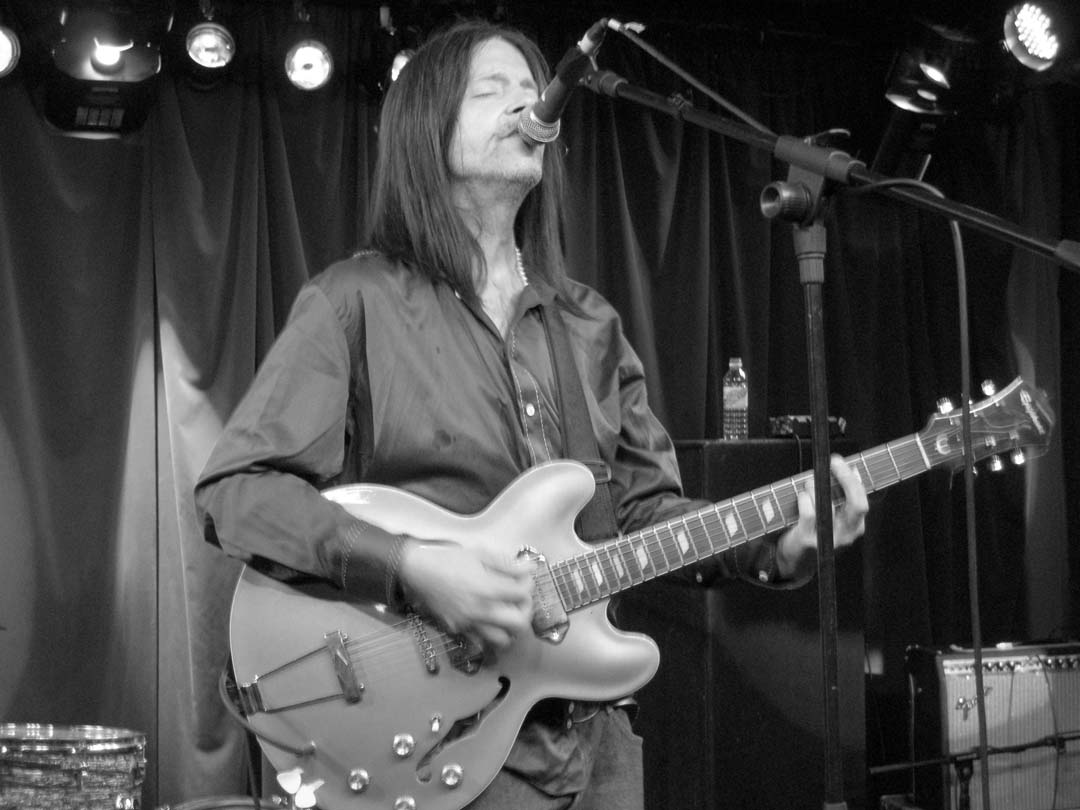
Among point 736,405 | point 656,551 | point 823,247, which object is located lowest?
point 656,551

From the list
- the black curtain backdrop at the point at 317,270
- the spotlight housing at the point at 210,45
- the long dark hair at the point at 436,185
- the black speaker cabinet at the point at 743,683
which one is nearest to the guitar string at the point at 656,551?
the long dark hair at the point at 436,185

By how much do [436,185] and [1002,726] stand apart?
2767mm

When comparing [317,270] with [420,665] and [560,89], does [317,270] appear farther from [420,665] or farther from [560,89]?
[560,89]

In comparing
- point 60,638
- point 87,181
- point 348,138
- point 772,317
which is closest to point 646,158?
point 772,317

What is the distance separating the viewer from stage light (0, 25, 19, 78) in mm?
3727

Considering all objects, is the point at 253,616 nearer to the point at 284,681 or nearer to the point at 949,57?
the point at 284,681

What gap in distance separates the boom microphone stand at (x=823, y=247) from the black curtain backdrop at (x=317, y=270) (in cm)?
182

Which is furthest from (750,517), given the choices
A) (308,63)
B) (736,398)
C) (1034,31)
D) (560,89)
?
(1034,31)

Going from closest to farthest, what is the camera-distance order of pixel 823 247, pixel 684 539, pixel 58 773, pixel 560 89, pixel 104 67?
1. pixel 823 247
2. pixel 560 89
3. pixel 684 539
4. pixel 58 773
5. pixel 104 67

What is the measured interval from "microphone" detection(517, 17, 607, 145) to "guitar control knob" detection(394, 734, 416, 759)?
968 millimetres

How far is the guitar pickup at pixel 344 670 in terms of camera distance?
6.50ft

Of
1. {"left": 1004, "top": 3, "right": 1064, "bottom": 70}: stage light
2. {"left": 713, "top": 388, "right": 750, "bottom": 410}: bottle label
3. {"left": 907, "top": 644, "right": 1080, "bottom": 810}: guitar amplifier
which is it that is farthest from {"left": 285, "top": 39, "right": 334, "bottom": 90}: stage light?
{"left": 907, "top": 644, "right": 1080, "bottom": 810}: guitar amplifier

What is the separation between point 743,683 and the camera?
11.7 ft

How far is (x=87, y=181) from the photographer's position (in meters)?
4.10
